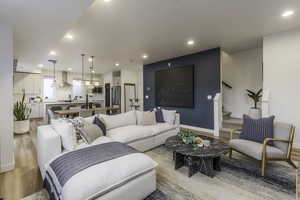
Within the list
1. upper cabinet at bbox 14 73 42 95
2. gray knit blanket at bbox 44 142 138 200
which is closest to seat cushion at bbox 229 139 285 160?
gray knit blanket at bbox 44 142 138 200

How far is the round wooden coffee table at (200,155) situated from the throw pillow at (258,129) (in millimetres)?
728

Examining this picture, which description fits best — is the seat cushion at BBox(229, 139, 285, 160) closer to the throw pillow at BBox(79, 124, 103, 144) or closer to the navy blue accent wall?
the navy blue accent wall

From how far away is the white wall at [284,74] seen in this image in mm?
3375

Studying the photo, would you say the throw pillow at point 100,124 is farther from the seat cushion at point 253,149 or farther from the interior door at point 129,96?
the interior door at point 129,96

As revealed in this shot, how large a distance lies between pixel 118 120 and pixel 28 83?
22.7ft

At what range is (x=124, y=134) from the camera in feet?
9.84

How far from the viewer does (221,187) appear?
2020mm

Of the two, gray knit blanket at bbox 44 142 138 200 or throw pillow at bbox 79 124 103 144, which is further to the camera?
throw pillow at bbox 79 124 103 144

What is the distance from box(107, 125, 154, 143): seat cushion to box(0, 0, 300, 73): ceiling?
2.22m

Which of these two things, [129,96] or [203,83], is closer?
[203,83]

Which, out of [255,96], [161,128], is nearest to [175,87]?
[161,128]

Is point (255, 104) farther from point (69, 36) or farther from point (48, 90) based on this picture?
point (48, 90)

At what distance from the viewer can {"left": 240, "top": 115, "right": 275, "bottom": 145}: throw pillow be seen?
264 centimetres

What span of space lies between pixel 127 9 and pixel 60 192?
2.75m
